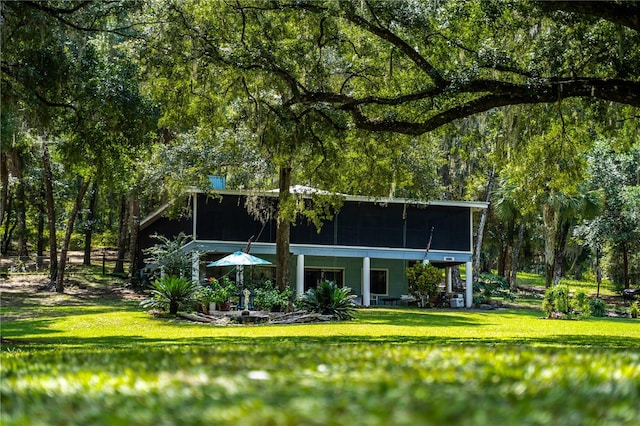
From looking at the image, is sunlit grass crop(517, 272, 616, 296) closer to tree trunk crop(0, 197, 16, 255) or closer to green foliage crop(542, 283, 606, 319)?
green foliage crop(542, 283, 606, 319)

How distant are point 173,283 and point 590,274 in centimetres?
4738

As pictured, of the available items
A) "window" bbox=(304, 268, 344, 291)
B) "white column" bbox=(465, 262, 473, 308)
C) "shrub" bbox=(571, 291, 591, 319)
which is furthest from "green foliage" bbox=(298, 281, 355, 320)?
"window" bbox=(304, 268, 344, 291)

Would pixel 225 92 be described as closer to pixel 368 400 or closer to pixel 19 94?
pixel 19 94

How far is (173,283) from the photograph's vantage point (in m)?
22.8

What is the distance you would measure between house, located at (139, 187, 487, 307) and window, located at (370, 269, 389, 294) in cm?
51

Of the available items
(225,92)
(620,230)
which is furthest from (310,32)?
(620,230)

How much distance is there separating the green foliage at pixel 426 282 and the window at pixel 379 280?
2625mm

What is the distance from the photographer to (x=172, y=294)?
898 inches

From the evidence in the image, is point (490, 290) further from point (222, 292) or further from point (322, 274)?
point (222, 292)

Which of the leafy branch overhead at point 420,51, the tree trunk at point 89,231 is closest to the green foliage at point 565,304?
the leafy branch overhead at point 420,51

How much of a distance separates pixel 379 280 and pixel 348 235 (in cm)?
480

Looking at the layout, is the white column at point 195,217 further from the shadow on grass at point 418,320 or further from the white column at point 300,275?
the shadow on grass at point 418,320

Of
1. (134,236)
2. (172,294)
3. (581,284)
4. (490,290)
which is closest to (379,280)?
(490,290)

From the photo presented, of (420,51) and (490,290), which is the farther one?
(490,290)
